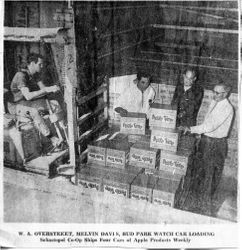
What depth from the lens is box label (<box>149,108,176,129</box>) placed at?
1032 mm

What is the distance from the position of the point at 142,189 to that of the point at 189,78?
0.36 metres

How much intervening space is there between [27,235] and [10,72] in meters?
0.48

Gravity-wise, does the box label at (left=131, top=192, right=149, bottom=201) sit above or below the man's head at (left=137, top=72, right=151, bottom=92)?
below

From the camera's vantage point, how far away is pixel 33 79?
3.41 feet

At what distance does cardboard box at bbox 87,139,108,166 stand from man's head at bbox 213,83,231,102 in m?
0.35

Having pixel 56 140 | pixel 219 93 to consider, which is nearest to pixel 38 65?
pixel 56 140

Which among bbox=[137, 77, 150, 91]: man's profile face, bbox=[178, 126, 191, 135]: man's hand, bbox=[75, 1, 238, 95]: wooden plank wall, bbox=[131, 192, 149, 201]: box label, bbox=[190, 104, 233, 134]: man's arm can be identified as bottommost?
bbox=[131, 192, 149, 201]: box label

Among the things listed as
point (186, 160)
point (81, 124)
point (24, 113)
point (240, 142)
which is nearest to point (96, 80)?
point (81, 124)

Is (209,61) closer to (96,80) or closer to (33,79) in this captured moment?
(96,80)

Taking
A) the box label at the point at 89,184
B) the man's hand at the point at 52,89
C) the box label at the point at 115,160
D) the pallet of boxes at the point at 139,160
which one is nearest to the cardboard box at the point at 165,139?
the pallet of boxes at the point at 139,160

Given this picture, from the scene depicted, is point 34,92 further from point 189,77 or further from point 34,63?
point 189,77

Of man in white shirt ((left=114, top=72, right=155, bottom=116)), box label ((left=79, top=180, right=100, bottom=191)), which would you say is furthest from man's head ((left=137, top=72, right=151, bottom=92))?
box label ((left=79, top=180, right=100, bottom=191))

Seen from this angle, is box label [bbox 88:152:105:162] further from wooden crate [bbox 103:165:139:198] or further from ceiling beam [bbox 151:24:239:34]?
ceiling beam [bbox 151:24:239:34]

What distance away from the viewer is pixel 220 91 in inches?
40.0
